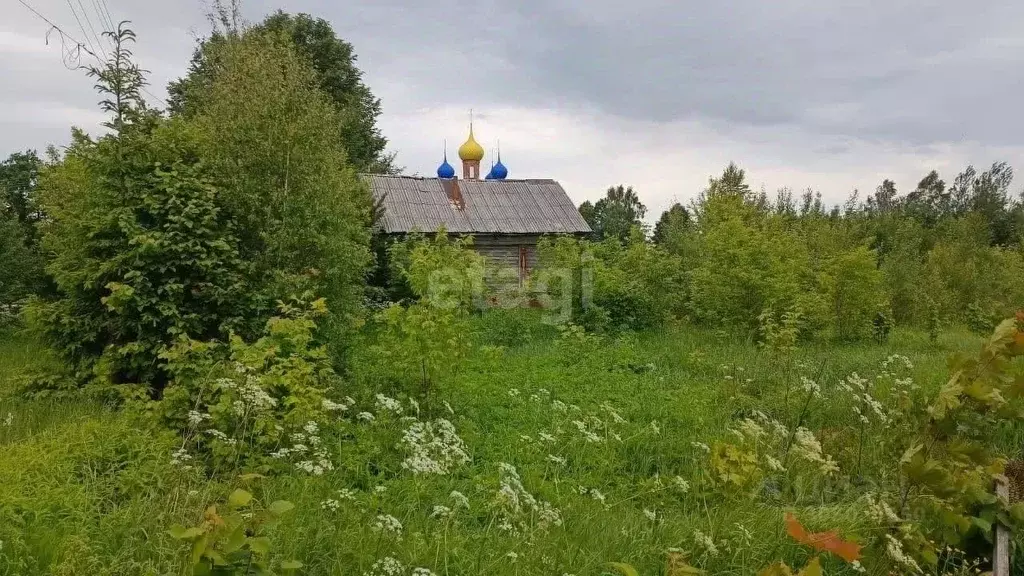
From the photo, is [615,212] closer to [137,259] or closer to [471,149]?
[471,149]

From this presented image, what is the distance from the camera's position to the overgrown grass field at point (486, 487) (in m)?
2.87

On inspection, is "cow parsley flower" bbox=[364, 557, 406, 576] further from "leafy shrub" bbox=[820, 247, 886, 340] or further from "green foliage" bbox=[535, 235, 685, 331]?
"leafy shrub" bbox=[820, 247, 886, 340]

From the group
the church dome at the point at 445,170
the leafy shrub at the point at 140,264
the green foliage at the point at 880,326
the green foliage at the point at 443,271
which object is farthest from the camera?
the church dome at the point at 445,170

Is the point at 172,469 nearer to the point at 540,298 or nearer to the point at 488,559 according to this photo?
the point at 488,559

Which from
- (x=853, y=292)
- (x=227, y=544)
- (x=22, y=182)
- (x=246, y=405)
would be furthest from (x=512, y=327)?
(x=22, y=182)

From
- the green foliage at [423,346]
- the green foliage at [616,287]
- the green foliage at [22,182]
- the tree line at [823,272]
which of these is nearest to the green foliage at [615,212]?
the tree line at [823,272]

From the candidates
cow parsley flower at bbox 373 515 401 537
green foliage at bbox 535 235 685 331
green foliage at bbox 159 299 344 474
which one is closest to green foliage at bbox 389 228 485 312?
green foliage at bbox 535 235 685 331

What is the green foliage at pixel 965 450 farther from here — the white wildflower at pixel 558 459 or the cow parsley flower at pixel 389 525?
the cow parsley flower at pixel 389 525

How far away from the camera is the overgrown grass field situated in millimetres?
2867

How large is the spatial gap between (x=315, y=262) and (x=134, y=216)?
1.81 metres

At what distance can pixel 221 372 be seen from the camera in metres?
4.45

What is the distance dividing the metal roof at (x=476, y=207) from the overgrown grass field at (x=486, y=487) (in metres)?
10.6

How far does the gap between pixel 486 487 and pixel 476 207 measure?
586 inches

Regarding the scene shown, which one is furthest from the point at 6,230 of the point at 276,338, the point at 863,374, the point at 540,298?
the point at 863,374
